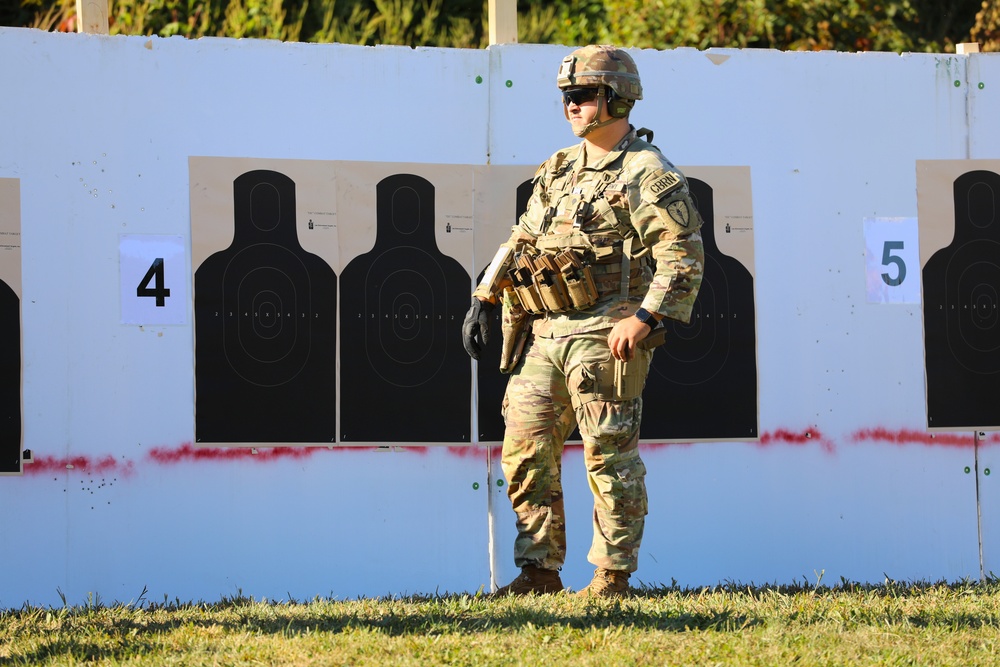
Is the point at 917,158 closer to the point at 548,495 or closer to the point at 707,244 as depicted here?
the point at 707,244

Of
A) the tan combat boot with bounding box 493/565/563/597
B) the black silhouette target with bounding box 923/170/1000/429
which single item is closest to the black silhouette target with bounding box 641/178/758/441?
the black silhouette target with bounding box 923/170/1000/429

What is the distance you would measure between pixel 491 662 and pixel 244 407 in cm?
210

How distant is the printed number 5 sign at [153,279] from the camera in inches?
224

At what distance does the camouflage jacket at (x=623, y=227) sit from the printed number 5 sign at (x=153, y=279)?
1.51m

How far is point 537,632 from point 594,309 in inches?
49.1

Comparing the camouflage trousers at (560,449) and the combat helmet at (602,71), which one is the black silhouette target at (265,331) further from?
the combat helmet at (602,71)

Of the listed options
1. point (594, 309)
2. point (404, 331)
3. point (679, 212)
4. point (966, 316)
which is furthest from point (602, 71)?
point (966, 316)

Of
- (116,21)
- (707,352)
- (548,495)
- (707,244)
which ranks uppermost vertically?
(116,21)

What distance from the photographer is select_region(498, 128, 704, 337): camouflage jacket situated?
486cm

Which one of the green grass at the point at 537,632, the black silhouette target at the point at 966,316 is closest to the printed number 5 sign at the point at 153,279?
the green grass at the point at 537,632

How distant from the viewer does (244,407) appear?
5.77 m

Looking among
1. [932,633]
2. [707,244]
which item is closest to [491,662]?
[932,633]

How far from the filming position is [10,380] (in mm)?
5586

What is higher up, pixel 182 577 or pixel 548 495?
pixel 548 495
